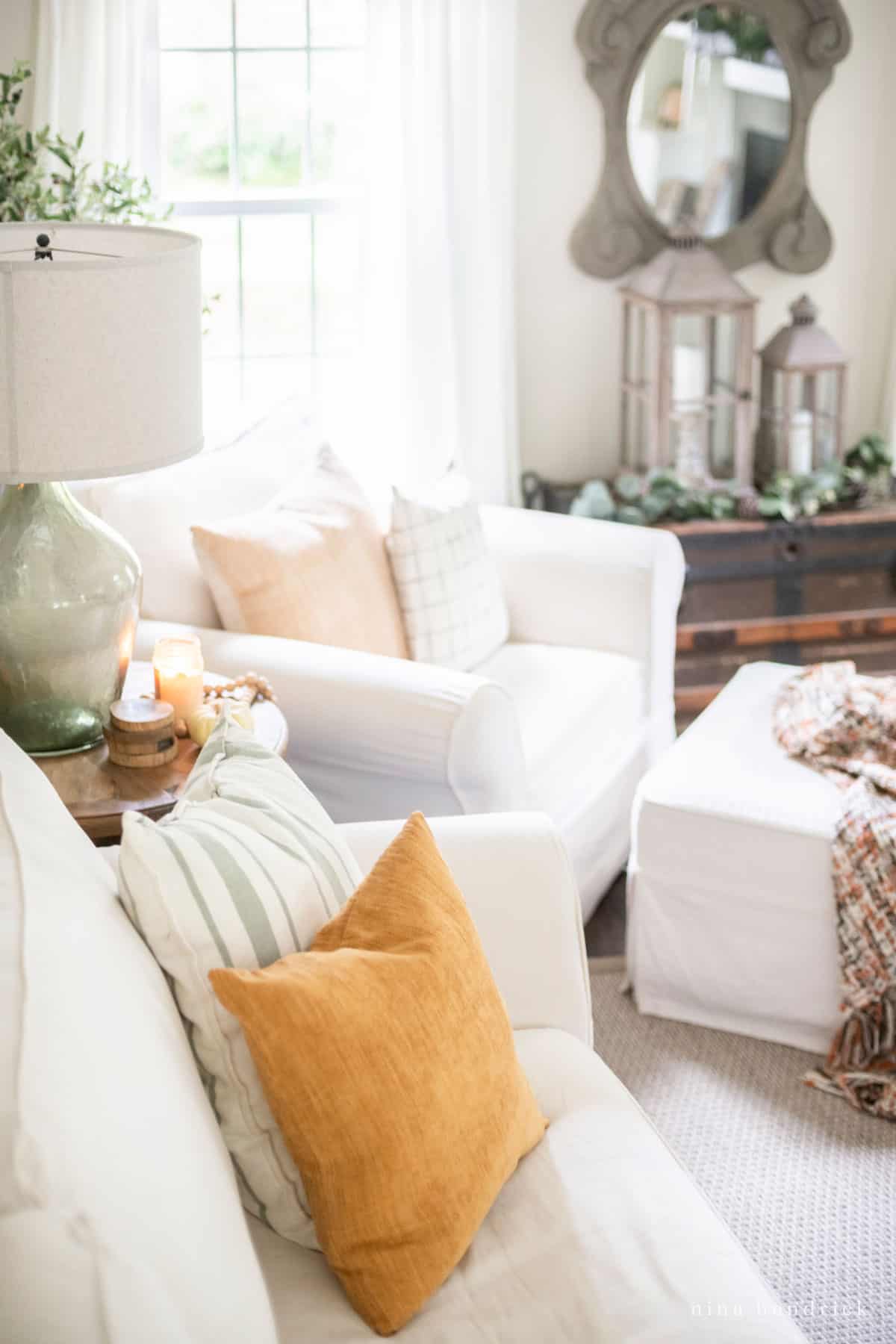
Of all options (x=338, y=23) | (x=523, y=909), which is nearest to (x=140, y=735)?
(x=523, y=909)

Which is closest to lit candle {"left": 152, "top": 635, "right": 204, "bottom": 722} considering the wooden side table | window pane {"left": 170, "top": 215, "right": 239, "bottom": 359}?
the wooden side table

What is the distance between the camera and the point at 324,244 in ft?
12.1

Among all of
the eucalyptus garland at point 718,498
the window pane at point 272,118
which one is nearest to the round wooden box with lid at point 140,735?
the eucalyptus garland at point 718,498

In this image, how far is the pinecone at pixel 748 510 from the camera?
12.0 ft

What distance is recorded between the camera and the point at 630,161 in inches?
Result: 148

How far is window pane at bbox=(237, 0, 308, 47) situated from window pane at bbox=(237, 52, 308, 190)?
33 mm

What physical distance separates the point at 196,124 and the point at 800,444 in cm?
179

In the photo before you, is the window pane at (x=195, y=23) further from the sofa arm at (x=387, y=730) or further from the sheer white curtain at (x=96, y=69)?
the sofa arm at (x=387, y=730)

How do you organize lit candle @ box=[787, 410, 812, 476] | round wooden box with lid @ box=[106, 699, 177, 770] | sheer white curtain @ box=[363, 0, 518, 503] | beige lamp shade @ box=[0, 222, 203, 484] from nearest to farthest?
beige lamp shade @ box=[0, 222, 203, 484], round wooden box with lid @ box=[106, 699, 177, 770], sheer white curtain @ box=[363, 0, 518, 503], lit candle @ box=[787, 410, 812, 476]

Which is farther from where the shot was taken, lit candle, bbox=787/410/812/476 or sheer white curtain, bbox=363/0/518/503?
lit candle, bbox=787/410/812/476

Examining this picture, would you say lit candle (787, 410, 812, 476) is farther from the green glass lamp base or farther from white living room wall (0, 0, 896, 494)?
the green glass lamp base

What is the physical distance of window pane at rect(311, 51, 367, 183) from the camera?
11.6 feet

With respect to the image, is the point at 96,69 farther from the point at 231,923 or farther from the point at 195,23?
the point at 231,923

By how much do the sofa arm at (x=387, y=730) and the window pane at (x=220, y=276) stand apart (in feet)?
Result: 5.04
